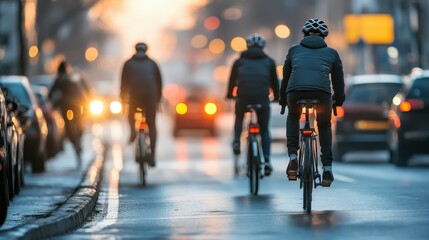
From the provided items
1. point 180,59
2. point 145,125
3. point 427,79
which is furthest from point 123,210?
point 180,59

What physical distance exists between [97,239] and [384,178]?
10.0 m

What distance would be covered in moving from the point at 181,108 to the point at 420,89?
1004 inches

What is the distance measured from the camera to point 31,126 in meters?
23.0

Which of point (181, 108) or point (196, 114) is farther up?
point (181, 108)

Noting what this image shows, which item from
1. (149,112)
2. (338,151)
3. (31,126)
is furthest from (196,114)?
(149,112)

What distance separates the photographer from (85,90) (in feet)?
87.2

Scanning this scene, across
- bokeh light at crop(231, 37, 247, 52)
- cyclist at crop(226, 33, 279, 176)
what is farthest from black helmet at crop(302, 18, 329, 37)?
bokeh light at crop(231, 37, 247, 52)

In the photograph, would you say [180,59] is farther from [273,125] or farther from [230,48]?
[273,125]

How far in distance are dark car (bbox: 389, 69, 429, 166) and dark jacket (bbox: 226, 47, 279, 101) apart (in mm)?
6286

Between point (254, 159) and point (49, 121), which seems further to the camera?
point (49, 121)

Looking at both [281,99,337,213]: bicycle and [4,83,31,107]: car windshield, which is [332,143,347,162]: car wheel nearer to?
[4,83,31,107]: car windshield

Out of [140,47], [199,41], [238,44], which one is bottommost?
[140,47]

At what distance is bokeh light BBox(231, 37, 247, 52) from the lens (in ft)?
401

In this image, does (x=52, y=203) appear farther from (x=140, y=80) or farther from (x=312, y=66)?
(x=140, y=80)
